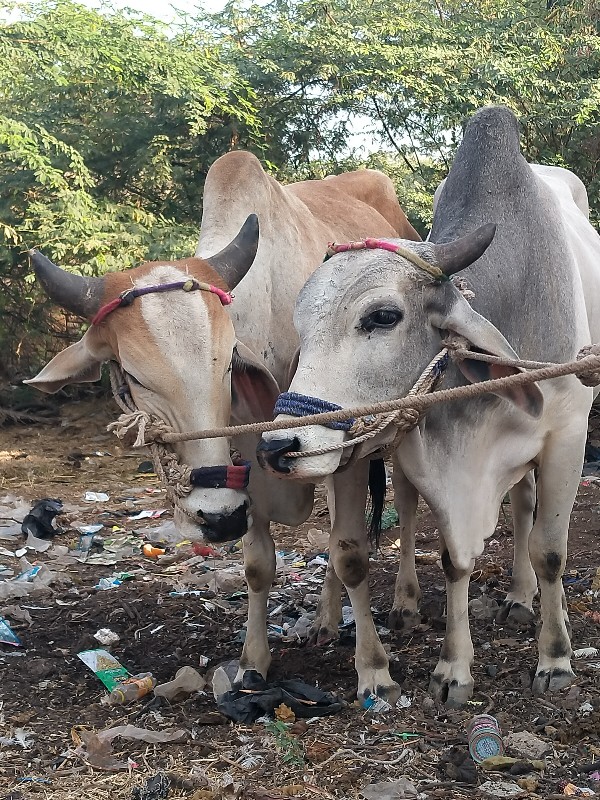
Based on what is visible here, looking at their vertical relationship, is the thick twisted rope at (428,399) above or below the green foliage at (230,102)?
below

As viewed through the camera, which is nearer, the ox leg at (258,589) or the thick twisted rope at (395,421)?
the thick twisted rope at (395,421)

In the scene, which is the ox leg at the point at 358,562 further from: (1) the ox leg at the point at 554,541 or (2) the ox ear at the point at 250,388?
(1) the ox leg at the point at 554,541

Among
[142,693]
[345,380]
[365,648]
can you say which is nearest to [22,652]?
[142,693]

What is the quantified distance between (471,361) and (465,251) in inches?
12.0

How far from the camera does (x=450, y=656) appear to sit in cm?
298

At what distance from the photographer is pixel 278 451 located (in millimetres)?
2248

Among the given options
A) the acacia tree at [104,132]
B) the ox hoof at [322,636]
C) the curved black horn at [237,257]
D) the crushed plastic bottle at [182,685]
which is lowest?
the ox hoof at [322,636]

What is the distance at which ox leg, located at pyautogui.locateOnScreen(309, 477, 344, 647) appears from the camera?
3.63m

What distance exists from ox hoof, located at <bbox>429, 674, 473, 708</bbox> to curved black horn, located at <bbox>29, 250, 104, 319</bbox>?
5.07ft

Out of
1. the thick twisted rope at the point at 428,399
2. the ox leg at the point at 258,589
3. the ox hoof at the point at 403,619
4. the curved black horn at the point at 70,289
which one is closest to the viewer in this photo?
the thick twisted rope at the point at 428,399

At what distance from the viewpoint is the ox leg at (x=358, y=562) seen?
301 cm

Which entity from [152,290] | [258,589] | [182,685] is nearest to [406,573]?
[258,589]

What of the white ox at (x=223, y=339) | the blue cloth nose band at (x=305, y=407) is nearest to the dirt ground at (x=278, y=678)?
the white ox at (x=223, y=339)

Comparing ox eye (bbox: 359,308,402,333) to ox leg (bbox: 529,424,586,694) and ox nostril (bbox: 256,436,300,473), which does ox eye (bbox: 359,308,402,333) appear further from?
ox leg (bbox: 529,424,586,694)
